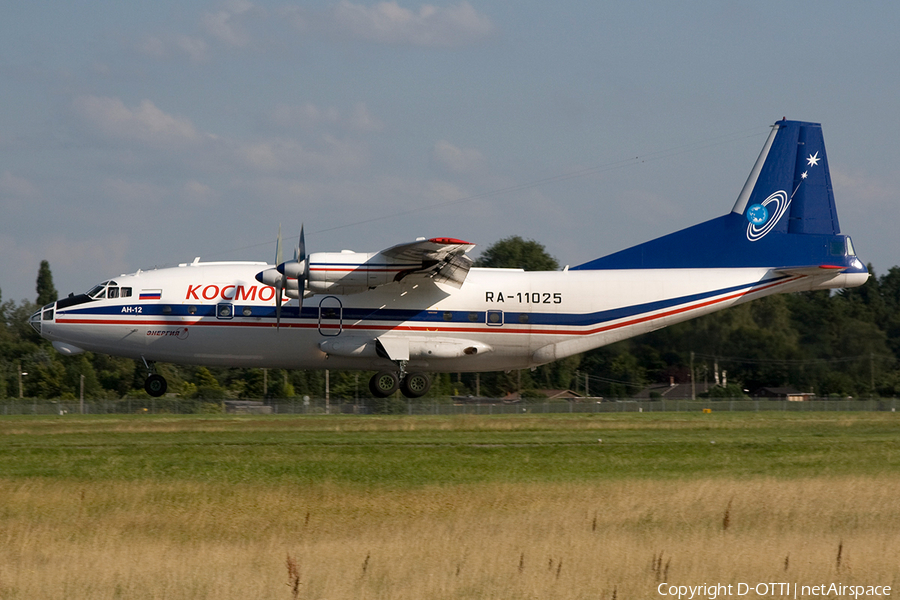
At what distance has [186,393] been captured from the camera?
50688 mm

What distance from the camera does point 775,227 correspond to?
27.7 metres

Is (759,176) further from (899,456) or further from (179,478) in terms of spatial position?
(179,478)

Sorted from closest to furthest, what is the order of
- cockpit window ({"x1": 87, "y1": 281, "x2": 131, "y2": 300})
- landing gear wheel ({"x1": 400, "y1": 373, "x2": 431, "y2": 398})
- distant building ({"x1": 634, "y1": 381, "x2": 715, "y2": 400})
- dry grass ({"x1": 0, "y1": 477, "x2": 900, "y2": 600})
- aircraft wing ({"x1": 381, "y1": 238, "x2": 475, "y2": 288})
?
dry grass ({"x1": 0, "y1": 477, "x2": 900, "y2": 600})
aircraft wing ({"x1": 381, "y1": 238, "x2": 475, "y2": 288})
cockpit window ({"x1": 87, "y1": 281, "x2": 131, "y2": 300})
landing gear wheel ({"x1": 400, "y1": 373, "x2": 431, "y2": 398})
distant building ({"x1": 634, "y1": 381, "x2": 715, "y2": 400})

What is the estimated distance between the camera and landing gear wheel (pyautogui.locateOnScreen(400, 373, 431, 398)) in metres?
26.3

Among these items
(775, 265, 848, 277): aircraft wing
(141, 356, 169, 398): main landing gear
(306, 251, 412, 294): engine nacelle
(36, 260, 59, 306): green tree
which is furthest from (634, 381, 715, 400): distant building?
(36, 260, 59, 306): green tree

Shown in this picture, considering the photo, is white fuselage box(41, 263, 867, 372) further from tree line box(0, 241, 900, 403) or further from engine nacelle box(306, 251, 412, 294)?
tree line box(0, 241, 900, 403)

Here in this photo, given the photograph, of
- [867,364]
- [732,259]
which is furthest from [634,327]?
[867,364]

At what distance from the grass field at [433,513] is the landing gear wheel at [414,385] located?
53.9 inches

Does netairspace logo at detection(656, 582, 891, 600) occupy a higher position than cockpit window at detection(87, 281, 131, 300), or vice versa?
cockpit window at detection(87, 281, 131, 300)

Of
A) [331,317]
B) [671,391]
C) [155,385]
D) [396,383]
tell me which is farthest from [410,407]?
[671,391]

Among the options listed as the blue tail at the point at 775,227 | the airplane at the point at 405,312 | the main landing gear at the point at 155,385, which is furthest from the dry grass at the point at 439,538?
the blue tail at the point at 775,227

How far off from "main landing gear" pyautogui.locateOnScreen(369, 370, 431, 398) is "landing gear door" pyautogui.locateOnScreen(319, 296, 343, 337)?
176 cm

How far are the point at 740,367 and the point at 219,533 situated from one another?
34411mm

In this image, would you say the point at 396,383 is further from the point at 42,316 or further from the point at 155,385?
the point at 42,316
